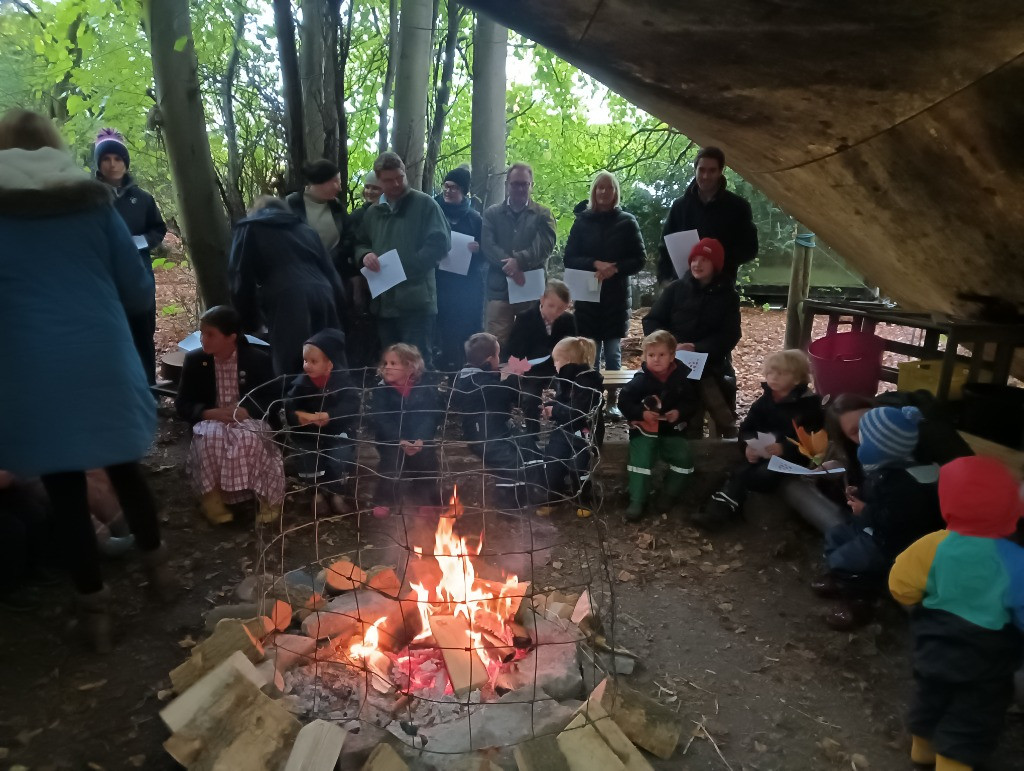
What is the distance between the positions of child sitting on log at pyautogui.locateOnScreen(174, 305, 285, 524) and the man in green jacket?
1.05m

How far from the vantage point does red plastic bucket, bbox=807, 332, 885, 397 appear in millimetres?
4977

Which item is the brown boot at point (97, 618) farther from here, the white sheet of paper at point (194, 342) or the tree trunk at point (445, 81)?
the tree trunk at point (445, 81)

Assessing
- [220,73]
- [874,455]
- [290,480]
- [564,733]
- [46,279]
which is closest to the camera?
[564,733]

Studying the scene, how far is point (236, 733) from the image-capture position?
2.27 meters

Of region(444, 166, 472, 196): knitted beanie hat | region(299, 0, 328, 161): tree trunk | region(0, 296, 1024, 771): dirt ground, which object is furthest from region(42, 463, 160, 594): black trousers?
region(444, 166, 472, 196): knitted beanie hat

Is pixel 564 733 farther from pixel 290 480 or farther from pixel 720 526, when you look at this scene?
pixel 290 480

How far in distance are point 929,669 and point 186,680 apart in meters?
2.55

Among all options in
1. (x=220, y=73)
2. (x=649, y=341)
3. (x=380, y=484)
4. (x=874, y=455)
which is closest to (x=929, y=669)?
(x=874, y=455)

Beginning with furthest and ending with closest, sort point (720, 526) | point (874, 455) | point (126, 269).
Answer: point (720, 526) < point (874, 455) < point (126, 269)

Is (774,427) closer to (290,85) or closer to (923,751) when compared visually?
(923,751)

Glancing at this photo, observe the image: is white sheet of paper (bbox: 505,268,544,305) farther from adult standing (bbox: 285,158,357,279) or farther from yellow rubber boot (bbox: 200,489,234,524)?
yellow rubber boot (bbox: 200,489,234,524)

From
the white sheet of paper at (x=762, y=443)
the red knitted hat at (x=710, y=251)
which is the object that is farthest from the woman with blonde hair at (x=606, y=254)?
the white sheet of paper at (x=762, y=443)

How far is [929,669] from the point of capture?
2293 mm

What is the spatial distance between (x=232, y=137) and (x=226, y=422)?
3.03 meters
